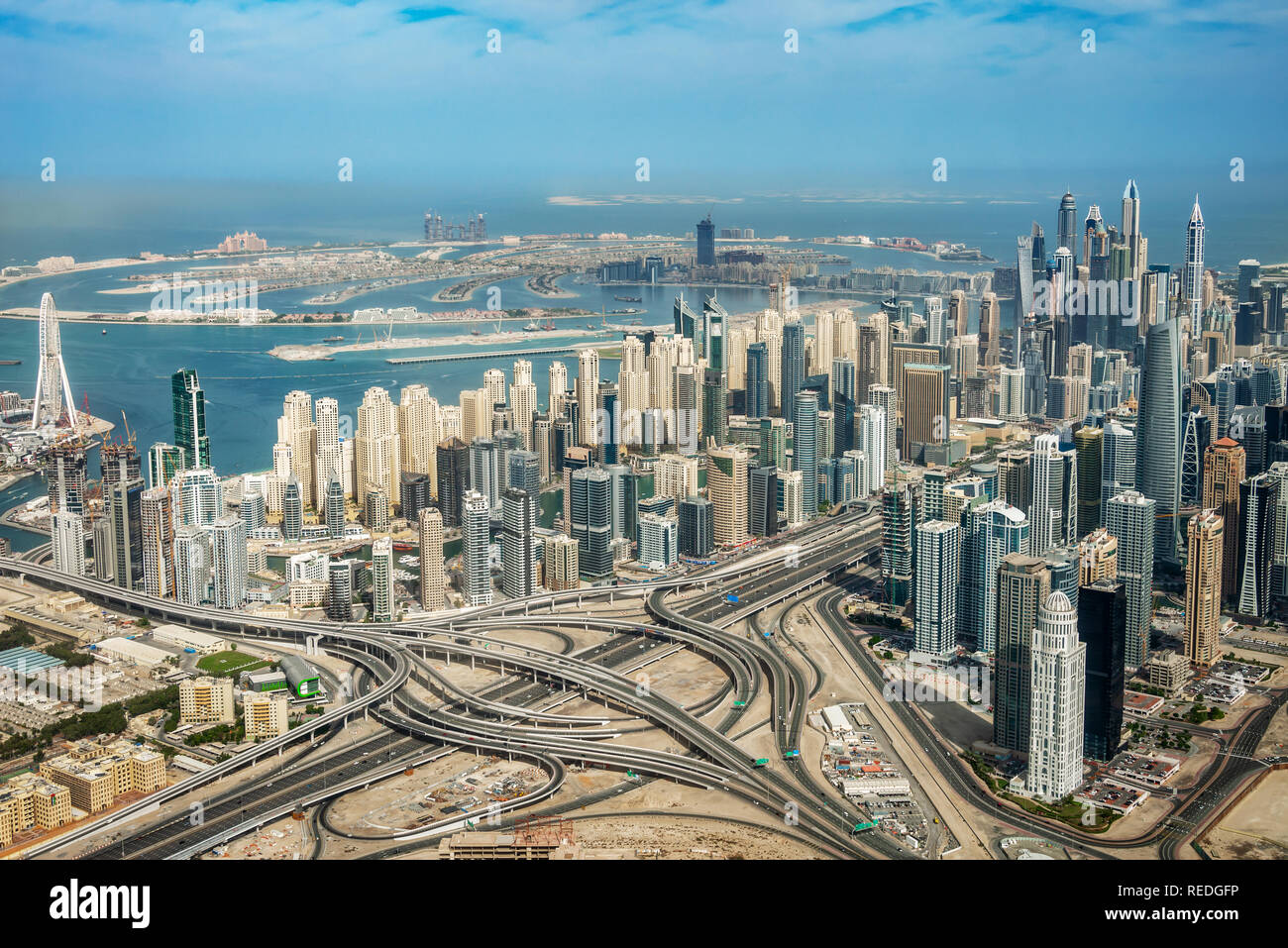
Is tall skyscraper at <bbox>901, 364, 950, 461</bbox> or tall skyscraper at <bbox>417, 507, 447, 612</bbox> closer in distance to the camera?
tall skyscraper at <bbox>417, 507, 447, 612</bbox>

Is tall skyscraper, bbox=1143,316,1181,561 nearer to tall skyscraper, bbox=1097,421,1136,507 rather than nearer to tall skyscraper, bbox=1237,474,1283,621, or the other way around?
tall skyscraper, bbox=1097,421,1136,507

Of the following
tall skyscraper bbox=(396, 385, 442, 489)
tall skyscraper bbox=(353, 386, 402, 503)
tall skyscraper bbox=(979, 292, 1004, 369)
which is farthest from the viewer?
tall skyscraper bbox=(979, 292, 1004, 369)

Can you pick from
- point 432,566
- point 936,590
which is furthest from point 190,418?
point 936,590

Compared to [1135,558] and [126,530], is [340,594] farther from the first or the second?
[1135,558]

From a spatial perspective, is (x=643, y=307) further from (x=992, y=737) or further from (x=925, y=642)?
(x=992, y=737)

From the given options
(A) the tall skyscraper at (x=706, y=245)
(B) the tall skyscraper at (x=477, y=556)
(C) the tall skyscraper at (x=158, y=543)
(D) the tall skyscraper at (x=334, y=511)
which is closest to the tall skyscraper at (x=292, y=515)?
(D) the tall skyscraper at (x=334, y=511)

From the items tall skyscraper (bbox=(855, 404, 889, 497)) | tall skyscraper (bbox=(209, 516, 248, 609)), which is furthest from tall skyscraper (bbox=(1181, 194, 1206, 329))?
tall skyscraper (bbox=(209, 516, 248, 609))
